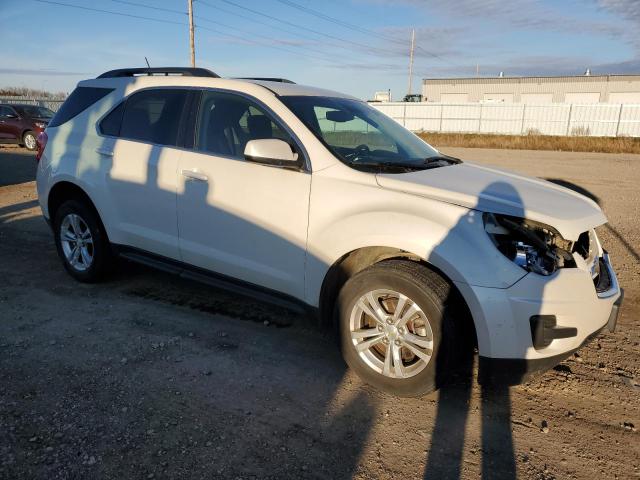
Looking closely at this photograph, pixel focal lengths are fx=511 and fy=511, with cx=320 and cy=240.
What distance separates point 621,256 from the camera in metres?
6.21

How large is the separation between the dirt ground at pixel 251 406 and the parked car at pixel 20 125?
52.7ft

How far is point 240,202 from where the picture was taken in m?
3.71

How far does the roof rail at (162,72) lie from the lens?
14.4ft

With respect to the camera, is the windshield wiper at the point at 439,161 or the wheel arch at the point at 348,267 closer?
the wheel arch at the point at 348,267

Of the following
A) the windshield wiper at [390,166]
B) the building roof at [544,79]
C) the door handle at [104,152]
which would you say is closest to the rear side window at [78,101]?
the door handle at [104,152]

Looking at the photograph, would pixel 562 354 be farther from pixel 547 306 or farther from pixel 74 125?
pixel 74 125

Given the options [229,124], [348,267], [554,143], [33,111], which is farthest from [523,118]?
[348,267]

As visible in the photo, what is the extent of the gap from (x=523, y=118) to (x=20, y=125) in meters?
28.0

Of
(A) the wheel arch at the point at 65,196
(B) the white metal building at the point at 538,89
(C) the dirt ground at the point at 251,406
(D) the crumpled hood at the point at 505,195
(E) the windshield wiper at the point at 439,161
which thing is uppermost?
(B) the white metal building at the point at 538,89

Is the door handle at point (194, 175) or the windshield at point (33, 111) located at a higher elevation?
the windshield at point (33, 111)

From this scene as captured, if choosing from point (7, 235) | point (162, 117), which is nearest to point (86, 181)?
point (162, 117)

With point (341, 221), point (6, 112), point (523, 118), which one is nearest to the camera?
point (341, 221)

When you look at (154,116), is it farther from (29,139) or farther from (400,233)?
(29,139)

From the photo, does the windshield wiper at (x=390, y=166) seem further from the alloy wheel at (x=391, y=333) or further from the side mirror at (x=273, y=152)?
the alloy wheel at (x=391, y=333)
